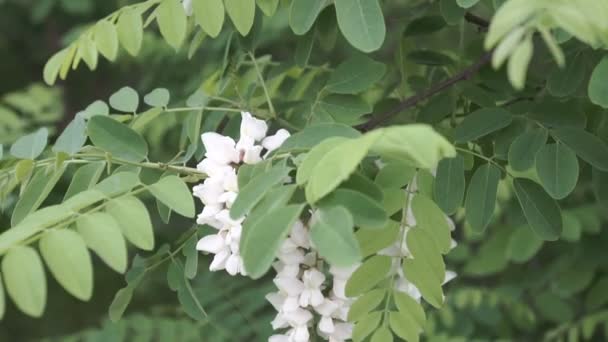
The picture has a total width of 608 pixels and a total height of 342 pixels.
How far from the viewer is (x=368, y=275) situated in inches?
→ 38.5

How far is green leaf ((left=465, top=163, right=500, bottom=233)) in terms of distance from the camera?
1.08m

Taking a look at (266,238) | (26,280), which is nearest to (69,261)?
(26,280)

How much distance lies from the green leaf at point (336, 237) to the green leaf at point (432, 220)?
0.71 ft

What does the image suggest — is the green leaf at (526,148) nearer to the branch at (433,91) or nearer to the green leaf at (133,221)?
the branch at (433,91)

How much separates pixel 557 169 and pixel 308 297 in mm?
318

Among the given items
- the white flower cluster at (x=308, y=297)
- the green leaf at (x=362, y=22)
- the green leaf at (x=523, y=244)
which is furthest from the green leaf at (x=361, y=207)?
the green leaf at (x=523, y=244)

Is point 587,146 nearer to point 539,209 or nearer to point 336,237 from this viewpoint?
point 539,209

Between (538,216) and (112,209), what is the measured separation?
0.48m

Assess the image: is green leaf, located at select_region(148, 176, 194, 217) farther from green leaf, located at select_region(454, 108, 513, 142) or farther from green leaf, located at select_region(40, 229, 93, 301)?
green leaf, located at select_region(454, 108, 513, 142)

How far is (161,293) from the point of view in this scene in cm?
277

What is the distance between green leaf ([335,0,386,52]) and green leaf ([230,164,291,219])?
202 millimetres

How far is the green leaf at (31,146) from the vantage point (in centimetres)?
112

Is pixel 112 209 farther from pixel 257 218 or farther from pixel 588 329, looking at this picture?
pixel 588 329

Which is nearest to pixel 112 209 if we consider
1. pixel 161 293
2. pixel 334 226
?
pixel 334 226
